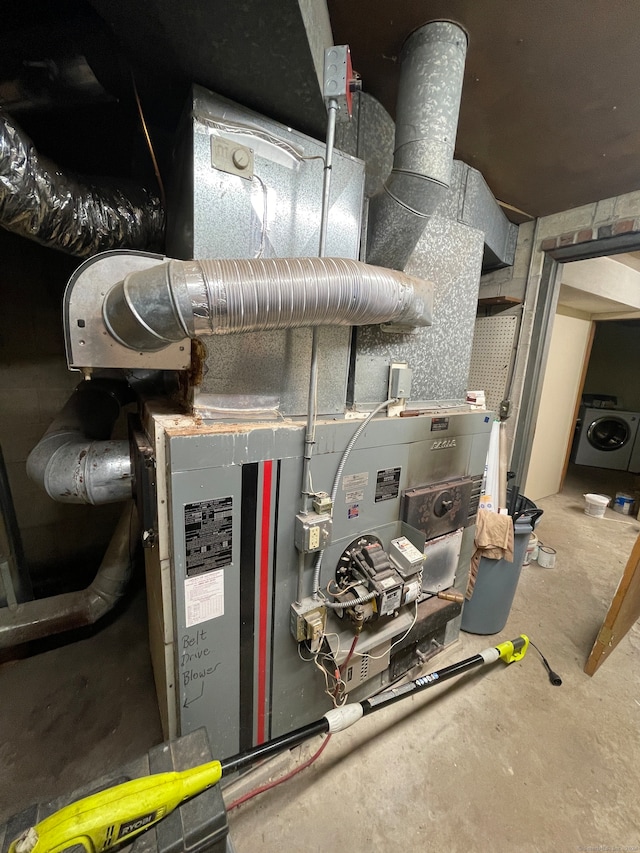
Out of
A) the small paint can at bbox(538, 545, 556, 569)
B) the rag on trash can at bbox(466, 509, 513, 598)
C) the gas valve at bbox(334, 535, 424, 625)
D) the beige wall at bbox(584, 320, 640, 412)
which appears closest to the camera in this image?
the gas valve at bbox(334, 535, 424, 625)

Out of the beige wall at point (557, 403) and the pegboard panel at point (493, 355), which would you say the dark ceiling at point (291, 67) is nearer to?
the pegboard panel at point (493, 355)

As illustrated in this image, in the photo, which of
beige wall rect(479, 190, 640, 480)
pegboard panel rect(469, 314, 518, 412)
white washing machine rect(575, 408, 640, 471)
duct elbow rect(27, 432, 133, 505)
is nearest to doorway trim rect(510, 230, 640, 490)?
beige wall rect(479, 190, 640, 480)

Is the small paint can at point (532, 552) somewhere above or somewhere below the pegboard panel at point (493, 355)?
below

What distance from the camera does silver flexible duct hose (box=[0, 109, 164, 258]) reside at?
0.82 m

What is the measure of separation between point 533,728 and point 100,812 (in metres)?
1.61

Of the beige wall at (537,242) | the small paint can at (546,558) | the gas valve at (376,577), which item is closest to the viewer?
the gas valve at (376,577)

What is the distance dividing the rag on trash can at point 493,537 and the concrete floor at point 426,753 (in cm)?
54

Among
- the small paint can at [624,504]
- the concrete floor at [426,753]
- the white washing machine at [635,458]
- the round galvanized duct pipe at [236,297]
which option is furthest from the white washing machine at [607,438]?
the round galvanized duct pipe at [236,297]

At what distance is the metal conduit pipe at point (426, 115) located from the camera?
95 cm

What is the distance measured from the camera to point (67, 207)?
3.24 feet

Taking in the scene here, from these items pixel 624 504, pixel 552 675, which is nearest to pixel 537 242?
pixel 552 675

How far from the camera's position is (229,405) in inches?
39.0

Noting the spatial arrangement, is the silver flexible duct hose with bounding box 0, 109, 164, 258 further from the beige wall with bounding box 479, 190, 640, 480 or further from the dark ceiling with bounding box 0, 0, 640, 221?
the beige wall with bounding box 479, 190, 640, 480

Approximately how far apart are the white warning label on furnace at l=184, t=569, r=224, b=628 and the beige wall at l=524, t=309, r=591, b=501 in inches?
131
